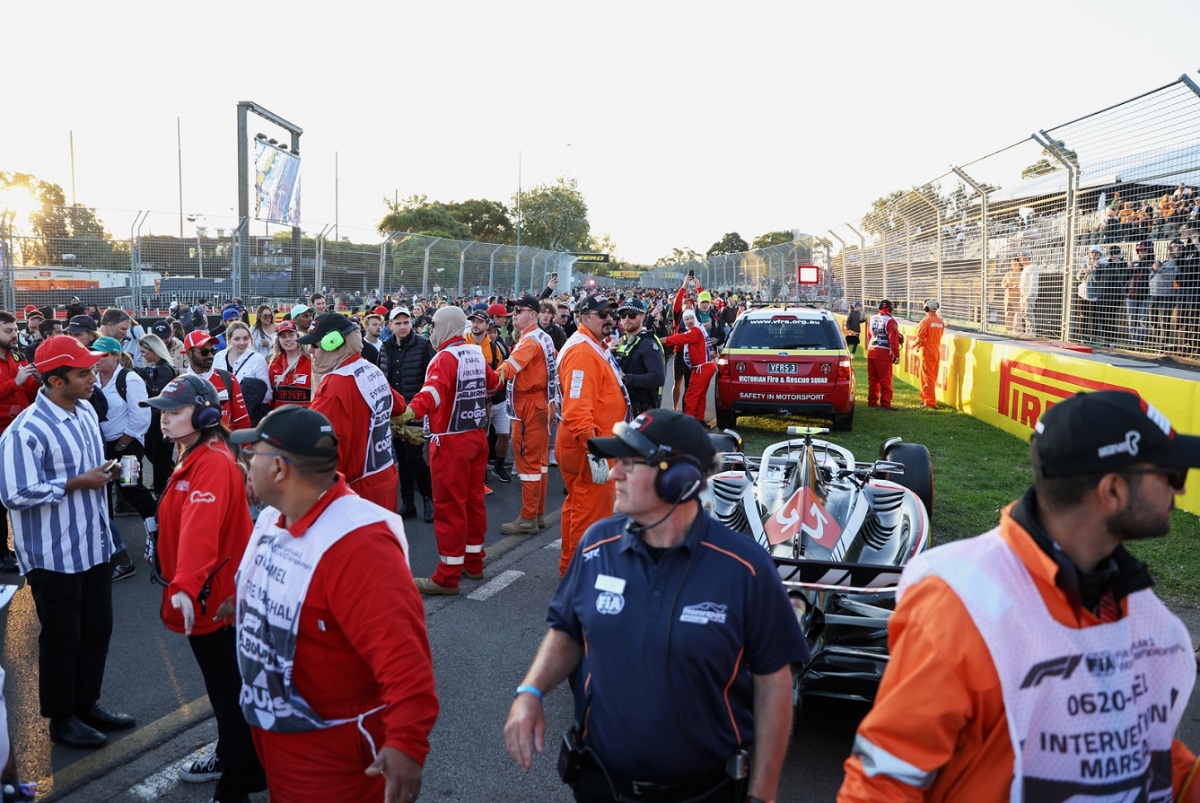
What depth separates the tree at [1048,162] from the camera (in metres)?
11.7

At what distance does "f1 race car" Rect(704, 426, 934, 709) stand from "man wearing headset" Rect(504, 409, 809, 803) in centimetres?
172

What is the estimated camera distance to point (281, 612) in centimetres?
269

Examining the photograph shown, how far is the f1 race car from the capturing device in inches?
172

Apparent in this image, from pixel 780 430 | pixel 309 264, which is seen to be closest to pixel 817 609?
pixel 780 430

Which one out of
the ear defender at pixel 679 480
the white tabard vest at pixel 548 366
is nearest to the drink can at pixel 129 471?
the white tabard vest at pixel 548 366

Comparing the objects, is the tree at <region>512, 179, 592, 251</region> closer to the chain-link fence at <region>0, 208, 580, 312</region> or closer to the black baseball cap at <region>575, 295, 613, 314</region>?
the chain-link fence at <region>0, 208, 580, 312</region>

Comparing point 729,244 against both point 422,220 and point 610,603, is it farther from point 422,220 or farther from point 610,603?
point 610,603

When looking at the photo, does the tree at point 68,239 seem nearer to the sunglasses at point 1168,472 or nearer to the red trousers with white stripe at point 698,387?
the red trousers with white stripe at point 698,387

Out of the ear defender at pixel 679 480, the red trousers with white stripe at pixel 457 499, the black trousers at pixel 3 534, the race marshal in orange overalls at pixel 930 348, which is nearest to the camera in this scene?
the ear defender at pixel 679 480

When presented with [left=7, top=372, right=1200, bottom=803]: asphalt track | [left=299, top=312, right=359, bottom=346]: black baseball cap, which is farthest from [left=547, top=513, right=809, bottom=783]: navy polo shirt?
[left=299, top=312, right=359, bottom=346]: black baseball cap

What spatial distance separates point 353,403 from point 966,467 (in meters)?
7.97

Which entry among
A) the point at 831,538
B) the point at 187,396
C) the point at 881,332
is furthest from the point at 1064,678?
the point at 881,332

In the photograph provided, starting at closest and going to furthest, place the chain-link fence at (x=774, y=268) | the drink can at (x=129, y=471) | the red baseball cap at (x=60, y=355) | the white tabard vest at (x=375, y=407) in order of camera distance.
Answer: the red baseball cap at (x=60, y=355) → the drink can at (x=129, y=471) → the white tabard vest at (x=375, y=407) → the chain-link fence at (x=774, y=268)

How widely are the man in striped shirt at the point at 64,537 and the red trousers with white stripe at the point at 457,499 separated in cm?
236
